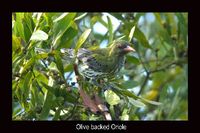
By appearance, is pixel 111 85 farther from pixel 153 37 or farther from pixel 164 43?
pixel 153 37

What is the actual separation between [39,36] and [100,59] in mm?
581

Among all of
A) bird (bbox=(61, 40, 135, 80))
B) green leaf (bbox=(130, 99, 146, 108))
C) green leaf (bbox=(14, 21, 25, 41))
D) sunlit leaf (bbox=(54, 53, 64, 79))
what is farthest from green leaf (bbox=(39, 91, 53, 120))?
green leaf (bbox=(130, 99, 146, 108))

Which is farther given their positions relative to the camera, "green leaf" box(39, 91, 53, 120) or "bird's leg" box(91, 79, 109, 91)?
"bird's leg" box(91, 79, 109, 91)

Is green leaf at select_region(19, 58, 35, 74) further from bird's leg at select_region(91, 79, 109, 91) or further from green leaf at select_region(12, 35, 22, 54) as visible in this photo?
bird's leg at select_region(91, 79, 109, 91)

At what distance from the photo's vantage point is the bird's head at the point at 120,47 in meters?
4.43

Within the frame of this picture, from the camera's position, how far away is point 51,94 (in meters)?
4.16

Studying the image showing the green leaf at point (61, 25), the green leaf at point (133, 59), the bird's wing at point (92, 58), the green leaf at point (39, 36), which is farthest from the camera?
the green leaf at point (133, 59)

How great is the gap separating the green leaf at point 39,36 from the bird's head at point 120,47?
596 mm

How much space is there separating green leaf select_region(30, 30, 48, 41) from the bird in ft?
0.85

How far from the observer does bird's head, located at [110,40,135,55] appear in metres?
4.43

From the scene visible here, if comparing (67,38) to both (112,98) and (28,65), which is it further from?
(112,98)

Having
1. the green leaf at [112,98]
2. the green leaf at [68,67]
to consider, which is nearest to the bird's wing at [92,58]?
the green leaf at [68,67]

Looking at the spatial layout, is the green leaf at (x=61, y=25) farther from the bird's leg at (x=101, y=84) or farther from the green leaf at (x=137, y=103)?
the green leaf at (x=137, y=103)
